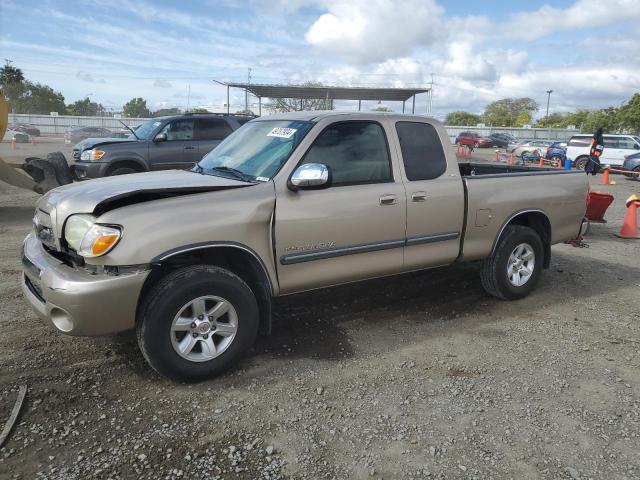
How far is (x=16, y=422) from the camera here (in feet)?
9.84

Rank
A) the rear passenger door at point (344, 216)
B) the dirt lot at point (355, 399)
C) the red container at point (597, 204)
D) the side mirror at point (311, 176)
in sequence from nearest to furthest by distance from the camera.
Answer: the dirt lot at point (355, 399), the side mirror at point (311, 176), the rear passenger door at point (344, 216), the red container at point (597, 204)

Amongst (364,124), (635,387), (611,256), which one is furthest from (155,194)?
(611,256)

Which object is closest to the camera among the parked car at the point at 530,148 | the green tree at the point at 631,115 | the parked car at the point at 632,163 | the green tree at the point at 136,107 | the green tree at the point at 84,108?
the parked car at the point at 632,163

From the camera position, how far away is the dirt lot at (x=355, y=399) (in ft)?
9.04

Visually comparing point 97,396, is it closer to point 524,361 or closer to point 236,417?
point 236,417

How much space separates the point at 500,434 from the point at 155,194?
8.64 feet

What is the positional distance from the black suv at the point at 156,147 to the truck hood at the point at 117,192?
5677 mm

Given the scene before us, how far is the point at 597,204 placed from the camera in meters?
8.55

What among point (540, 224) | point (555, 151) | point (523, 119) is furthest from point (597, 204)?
point (523, 119)

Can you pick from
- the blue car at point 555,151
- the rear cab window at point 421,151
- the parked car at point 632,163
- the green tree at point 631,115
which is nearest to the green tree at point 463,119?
the green tree at point 631,115

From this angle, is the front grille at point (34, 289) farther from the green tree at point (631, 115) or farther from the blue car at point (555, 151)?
the green tree at point (631, 115)

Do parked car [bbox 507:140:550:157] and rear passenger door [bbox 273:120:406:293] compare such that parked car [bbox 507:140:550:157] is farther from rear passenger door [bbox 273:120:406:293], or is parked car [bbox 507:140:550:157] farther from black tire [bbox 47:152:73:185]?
rear passenger door [bbox 273:120:406:293]

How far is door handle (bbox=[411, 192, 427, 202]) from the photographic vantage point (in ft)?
14.1

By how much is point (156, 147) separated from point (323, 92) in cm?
2759
